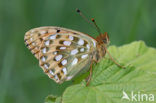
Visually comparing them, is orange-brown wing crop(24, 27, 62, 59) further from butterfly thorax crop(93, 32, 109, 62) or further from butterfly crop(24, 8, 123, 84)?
butterfly thorax crop(93, 32, 109, 62)

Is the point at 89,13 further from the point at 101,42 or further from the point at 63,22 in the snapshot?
the point at 101,42

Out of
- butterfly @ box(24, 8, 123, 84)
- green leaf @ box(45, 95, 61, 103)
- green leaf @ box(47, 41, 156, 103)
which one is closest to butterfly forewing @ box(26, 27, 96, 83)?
butterfly @ box(24, 8, 123, 84)

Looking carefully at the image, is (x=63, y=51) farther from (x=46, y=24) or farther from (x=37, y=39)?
(x=46, y=24)

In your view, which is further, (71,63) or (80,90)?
(71,63)

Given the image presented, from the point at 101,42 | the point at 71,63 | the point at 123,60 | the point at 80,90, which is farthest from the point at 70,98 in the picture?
the point at 123,60
